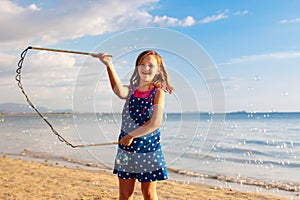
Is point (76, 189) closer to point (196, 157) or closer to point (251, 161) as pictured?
point (196, 157)

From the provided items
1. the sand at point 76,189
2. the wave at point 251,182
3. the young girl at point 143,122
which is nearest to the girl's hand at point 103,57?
the young girl at point 143,122

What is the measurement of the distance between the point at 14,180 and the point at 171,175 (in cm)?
335

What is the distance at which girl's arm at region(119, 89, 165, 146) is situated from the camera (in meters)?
2.87

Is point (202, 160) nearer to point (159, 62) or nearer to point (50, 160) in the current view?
point (50, 160)

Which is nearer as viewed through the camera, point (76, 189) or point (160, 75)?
point (160, 75)

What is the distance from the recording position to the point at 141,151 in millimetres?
2992

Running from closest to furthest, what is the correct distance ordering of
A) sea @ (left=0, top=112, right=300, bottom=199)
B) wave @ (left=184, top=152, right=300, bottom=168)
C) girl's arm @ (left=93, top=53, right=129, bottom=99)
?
girl's arm @ (left=93, top=53, right=129, bottom=99) < sea @ (left=0, top=112, right=300, bottom=199) < wave @ (left=184, top=152, right=300, bottom=168)

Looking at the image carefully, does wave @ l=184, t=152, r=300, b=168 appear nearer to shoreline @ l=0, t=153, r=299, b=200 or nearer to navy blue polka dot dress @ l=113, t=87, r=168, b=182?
shoreline @ l=0, t=153, r=299, b=200

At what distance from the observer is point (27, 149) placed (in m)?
14.5

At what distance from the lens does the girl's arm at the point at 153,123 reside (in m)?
2.87

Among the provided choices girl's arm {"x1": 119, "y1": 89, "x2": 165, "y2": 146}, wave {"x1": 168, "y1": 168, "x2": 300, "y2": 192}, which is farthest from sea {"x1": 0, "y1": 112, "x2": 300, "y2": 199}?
girl's arm {"x1": 119, "y1": 89, "x2": 165, "y2": 146}

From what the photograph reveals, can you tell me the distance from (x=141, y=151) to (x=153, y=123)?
10.9 inches

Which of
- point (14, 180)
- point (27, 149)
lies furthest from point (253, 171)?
point (27, 149)

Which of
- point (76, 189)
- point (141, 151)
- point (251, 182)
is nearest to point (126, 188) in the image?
point (141, 151)
